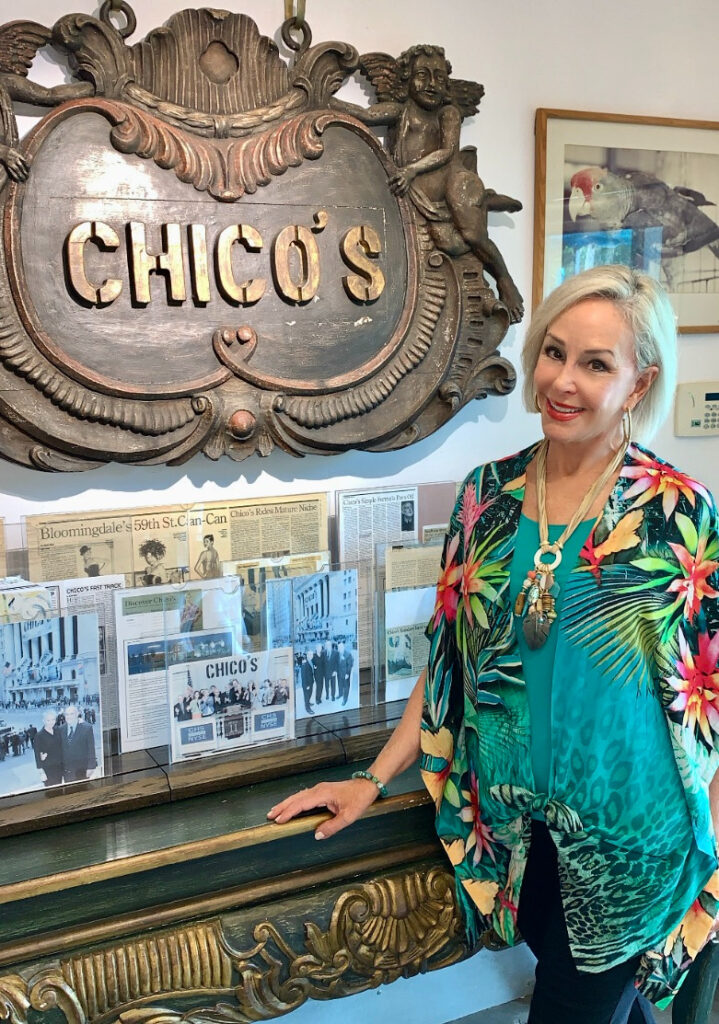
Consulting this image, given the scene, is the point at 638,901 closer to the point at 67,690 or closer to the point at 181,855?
the point at 181,855

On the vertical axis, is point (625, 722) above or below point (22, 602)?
below

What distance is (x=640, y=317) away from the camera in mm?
1287

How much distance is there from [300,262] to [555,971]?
4.09 ft

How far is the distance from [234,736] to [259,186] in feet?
Result: 3.19

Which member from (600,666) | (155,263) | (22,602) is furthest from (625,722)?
(155,263)

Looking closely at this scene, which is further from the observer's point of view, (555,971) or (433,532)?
(433,532)

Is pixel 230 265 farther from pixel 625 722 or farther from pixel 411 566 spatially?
pixel 625 722

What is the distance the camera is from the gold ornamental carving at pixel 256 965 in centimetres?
130

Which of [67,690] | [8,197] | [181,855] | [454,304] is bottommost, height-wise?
[181,855]

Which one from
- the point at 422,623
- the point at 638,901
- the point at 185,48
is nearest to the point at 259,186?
the point at 185,48

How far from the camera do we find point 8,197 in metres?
1.48

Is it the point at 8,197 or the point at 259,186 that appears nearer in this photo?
the point at 8,197

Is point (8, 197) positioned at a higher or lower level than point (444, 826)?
higher

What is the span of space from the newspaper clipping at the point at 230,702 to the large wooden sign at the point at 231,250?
1.23 ft
